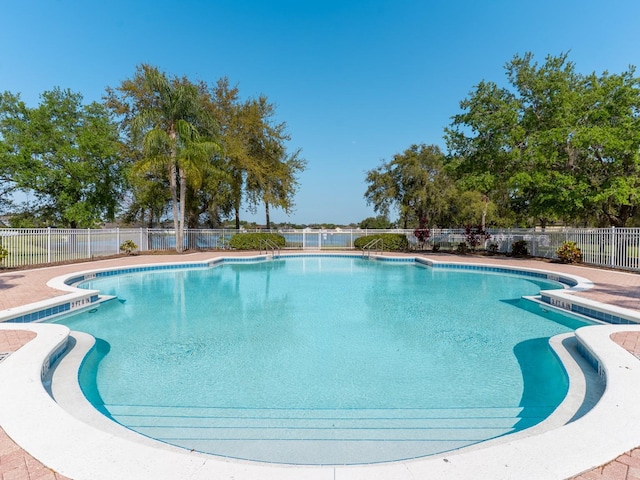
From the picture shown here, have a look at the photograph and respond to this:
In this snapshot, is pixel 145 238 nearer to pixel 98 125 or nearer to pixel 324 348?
pixel 98 125

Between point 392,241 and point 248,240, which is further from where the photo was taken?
point 392,241

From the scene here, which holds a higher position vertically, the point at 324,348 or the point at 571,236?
the point at 571,236

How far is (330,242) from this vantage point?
2197 centimetres

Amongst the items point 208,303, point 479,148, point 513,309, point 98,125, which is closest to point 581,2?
point 479,148

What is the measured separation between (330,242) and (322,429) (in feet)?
62.9

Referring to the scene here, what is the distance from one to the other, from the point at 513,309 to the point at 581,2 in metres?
10.7

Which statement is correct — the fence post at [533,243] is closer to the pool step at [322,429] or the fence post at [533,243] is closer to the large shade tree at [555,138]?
the large shade tree at [555,138]

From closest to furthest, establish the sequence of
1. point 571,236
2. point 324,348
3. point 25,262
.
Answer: point 324,348 < point 25,262 < point 571,236

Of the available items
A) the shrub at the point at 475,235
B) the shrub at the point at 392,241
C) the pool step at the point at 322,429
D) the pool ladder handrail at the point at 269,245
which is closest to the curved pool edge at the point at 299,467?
the pool step at the point at 322,429

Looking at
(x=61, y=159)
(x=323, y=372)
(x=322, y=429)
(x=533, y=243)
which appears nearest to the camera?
(x=322, y=429)

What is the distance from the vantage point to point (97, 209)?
19.1 metres

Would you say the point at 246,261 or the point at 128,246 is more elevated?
the point at 128,246

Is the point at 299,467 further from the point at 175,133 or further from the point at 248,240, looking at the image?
the point at 248,240

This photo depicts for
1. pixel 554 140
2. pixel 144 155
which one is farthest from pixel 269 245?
pixel 554 140
